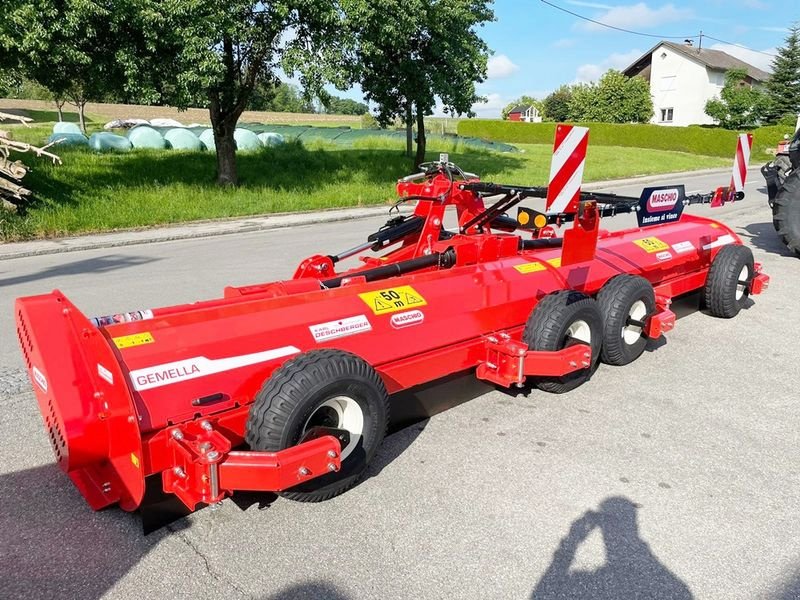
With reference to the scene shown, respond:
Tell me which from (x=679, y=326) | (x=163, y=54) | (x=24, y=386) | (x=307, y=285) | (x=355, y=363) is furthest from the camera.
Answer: (x=163, y=54)

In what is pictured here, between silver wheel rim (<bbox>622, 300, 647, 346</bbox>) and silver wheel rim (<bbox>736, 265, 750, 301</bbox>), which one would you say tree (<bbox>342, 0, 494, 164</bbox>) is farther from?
silver wheel rim (<bbox>622, 300, 647, 346</bbox>)

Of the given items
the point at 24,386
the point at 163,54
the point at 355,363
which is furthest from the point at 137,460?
the point at 163,54

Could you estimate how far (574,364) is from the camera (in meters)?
4.04

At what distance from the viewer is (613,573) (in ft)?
9.05

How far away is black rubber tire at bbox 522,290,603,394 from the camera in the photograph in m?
4.12

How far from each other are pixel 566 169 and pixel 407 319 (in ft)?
4.06

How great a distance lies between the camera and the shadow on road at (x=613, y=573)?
2646mm

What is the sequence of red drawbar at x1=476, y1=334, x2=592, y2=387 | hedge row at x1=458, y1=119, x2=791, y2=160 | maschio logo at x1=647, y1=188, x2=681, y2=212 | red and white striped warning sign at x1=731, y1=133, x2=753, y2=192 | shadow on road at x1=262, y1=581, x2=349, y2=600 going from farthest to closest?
1. hedge row at x1=458, y1=119, x2=791, y2=160
2. red and white striped warning sign at x1=731, y1=133, x2=753, y2=192
3. maschio logo at x1=647, y1=188, x2=681, y2=212
4. red drawbar at x1=476, y1=334, x2=592, y2=387
5. shadow on road at x1=262, y1=581, x2=349, y2=600

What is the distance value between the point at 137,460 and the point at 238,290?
1548 millimetres

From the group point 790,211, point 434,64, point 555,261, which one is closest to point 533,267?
point 555,261

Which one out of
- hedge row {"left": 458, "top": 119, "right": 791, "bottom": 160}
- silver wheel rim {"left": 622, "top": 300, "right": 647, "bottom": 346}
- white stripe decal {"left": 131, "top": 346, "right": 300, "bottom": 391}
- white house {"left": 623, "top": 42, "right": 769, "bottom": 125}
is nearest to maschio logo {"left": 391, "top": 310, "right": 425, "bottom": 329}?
white stripe decal {"left": 131, "top": 346, "right": 300, "bottom": 391}

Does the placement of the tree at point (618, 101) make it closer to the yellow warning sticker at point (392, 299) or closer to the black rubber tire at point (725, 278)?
the black rubber tire at point (725, 278)

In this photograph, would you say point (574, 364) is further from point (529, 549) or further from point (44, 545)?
point (44, 545)

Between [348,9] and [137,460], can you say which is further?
[348,9]
